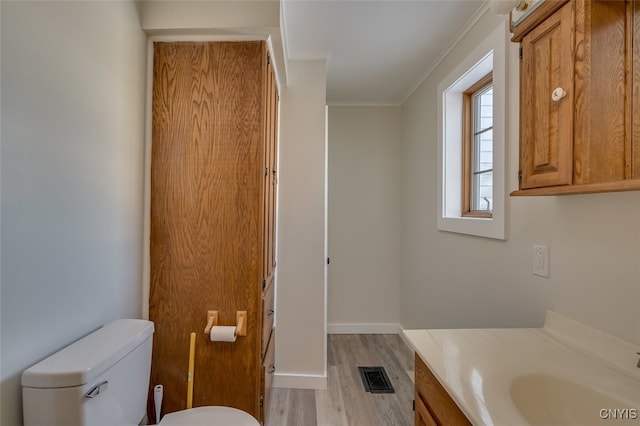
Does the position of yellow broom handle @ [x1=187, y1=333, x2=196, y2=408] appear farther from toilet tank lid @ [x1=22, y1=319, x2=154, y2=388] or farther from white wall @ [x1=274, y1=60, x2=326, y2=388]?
white wall @ [x1=274, y1=60, x2=326, y2=388]

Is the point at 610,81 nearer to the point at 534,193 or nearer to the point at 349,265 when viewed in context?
the point at 534,193

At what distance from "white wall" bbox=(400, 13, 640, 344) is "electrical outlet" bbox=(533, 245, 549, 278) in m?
0.03

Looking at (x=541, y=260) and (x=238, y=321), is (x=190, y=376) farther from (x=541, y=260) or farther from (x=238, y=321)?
(x=541, y=260)

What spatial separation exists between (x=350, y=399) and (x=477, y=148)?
6.53 ft

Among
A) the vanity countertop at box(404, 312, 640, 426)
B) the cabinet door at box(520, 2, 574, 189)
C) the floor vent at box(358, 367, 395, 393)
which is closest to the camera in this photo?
the vanity countertop at box(404, 312, 640, 426)

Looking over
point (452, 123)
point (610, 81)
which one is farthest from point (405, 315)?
point (610, 81)

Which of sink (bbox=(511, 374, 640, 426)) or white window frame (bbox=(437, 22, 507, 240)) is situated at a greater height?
white window frame (bbox=(437, 22, 507, 240))

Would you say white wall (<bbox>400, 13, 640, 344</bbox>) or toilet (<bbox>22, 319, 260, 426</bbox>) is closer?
toilet (<bbox>22, 319, 260, 426</bbox>)

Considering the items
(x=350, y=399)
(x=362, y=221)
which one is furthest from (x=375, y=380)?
(x=362, y=221)

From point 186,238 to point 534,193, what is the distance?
1.52 meters

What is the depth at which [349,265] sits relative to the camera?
3.21 m

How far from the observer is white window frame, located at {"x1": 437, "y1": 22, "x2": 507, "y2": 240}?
1521mm

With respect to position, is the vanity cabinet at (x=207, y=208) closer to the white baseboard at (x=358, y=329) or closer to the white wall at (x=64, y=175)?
the white wall at (x=64, y=175)

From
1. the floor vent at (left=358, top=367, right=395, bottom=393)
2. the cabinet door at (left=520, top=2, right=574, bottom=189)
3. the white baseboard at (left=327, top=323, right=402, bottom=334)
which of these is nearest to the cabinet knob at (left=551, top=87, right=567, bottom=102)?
the cabinet door at (left=520, top=2, right=574, bottom=189)
